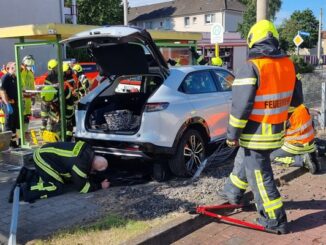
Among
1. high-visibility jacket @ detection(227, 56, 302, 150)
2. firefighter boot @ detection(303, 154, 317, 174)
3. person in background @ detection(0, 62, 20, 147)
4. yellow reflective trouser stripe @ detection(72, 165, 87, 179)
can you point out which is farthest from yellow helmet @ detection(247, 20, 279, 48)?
person in background @ detection(0, 62, 20, 147)

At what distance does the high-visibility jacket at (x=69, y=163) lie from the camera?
19.6 ft

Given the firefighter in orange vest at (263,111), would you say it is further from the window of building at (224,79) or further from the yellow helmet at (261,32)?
the window of building at (224,79)

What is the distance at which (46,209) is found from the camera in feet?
18.0

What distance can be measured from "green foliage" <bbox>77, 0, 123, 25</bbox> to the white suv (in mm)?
47317

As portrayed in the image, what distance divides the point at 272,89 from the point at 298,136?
2.48 meters

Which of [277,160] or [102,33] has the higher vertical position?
[102,33]

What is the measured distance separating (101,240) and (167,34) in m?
5.72

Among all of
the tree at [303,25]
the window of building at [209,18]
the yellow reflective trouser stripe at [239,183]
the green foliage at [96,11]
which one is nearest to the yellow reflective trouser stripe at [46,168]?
the yellow reflective trouser stripe at [239,183]

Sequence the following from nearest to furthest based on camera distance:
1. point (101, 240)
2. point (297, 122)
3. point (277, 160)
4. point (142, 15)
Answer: point (101, 240), point (297, 122), point (277, 160), point (142, 15)

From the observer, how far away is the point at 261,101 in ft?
15.5

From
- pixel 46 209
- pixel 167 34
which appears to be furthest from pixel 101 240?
pixel 167 34

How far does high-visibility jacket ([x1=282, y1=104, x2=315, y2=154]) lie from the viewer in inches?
273

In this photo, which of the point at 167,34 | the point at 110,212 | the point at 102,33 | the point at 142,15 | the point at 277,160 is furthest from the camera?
the point at 142,15

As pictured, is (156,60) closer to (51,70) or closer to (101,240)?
(101,240)
